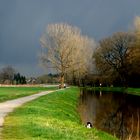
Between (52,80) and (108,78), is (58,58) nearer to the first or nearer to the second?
(108,78)

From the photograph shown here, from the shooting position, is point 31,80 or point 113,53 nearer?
point 113,53

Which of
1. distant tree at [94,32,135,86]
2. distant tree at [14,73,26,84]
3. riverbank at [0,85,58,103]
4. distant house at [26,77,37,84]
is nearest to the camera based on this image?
riverbank at [0,85,58,103]

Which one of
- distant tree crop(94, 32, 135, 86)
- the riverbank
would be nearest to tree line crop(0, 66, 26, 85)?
distant tree crop(94, 32, 135, 86)

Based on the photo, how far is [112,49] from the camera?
434 ft

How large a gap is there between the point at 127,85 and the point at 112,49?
13558 millimetres

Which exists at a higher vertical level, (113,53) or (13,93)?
(113,53)

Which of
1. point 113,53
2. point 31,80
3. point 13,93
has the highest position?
point 113,53

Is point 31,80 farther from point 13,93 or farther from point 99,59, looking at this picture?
point 13,93

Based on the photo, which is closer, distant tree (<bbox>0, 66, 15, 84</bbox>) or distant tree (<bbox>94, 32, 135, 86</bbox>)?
distant tree (<bbox>94, 32, 135, 86</bbox>)

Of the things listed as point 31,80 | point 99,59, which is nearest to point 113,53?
point 99,59

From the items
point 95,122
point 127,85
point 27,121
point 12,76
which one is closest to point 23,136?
point 27,121

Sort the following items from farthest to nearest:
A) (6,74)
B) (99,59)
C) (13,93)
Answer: (6,74)
(99,59)
(13,93)

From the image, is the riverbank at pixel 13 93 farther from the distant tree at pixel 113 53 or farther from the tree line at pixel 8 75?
the tree line at pixel 8 75

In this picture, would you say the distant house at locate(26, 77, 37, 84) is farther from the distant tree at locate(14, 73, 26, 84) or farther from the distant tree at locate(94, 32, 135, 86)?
the distant tree at locate(94, 32, 135, 86)
